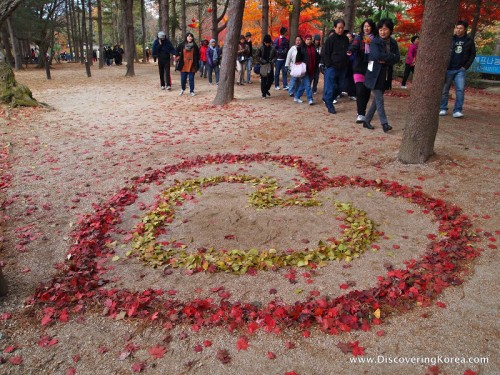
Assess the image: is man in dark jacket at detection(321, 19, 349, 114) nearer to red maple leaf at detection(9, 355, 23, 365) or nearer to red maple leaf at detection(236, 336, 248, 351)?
red maple leaf at detection(236, 336, 248, 351)

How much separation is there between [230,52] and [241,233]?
8.09 meters

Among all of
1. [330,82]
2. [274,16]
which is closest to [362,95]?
[330,82]

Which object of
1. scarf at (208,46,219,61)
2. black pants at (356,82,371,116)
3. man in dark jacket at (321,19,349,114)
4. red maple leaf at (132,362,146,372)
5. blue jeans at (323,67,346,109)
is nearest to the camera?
red maple leaf at (132,362,146,372)

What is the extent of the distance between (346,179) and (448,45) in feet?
7.67

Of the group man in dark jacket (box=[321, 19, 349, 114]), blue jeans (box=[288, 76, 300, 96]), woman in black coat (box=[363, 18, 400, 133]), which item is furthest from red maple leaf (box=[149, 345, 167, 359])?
blue jeans (box=[288, 76, 300, 96])

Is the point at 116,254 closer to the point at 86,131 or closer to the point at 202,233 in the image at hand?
the point at 202,233

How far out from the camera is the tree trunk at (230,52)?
10.6m

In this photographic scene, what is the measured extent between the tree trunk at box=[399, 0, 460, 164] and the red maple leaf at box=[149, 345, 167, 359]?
15.8 feet

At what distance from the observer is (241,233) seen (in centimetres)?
426

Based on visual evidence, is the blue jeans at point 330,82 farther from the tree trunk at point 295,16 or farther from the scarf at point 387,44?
the tree trunk at point 295,16

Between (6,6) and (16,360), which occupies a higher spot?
(6,6)

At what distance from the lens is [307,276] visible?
3.49 meters

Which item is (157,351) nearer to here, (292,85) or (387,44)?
(387,44)

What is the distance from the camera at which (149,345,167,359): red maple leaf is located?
2.67 metres
